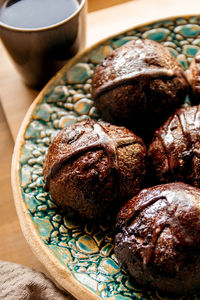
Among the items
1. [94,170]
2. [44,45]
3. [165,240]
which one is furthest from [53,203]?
[44,45]

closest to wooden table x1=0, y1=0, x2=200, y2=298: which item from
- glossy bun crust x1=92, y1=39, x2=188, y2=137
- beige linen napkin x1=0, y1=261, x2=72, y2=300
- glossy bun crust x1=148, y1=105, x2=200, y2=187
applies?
beige linen napkin x1=0, y1=261, x2=72, y2=300

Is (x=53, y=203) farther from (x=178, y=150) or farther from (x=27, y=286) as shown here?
(x=178, y=150)

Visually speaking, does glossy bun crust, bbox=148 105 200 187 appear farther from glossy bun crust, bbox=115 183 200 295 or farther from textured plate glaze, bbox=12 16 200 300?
textured plate glaze, bbox=12 16 200 300

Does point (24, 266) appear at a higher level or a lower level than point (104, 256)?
lower

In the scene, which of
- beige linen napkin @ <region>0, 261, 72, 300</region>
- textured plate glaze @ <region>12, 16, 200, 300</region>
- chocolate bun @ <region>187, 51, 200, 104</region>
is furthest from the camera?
chocolate bun @ <region>187, 51, 200, 104</region>

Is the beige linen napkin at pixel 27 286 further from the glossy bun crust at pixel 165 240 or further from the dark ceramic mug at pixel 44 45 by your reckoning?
the dark ceramic mug at pixel 44 45

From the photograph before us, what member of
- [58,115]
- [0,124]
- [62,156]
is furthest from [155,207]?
[0,124]

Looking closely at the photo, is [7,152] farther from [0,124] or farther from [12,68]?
[12,68]
